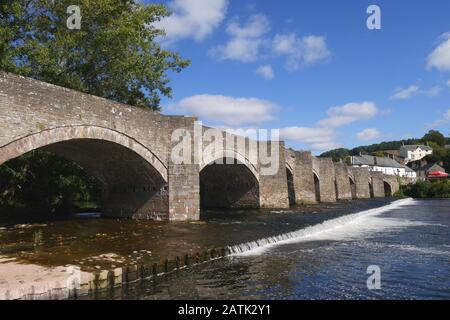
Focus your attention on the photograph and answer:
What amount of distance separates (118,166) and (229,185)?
14061 millimetres

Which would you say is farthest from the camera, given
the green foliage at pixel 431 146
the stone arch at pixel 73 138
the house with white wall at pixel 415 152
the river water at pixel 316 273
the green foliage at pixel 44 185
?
the house with white wall at pixel 415 152

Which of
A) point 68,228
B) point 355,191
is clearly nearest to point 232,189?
point 68,228

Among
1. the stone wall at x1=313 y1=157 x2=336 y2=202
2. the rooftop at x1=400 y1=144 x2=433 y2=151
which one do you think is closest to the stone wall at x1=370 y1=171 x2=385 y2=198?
the stone wall at x1=313 y1=157 x2=336 y2=202

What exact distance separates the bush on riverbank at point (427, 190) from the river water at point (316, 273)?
52.6 meters

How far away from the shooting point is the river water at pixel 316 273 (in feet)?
28.4

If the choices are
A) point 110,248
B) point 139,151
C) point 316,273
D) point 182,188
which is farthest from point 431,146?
point 110,248

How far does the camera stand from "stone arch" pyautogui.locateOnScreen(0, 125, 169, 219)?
16312mm

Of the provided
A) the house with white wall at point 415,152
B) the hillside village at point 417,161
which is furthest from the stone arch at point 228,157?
the house with white wall at point 415,152

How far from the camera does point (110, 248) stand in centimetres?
1251

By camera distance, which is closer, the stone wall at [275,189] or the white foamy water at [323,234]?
the white foamy water at [323,234]

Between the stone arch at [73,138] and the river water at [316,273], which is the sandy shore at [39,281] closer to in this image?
the river water at [316,273]
